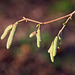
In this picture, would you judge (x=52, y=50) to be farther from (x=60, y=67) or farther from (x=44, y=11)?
(x=44, y=11)

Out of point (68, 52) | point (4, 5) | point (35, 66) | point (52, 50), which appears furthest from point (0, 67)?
point (52, 50)

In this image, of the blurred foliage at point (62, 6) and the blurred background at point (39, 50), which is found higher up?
the blurred foliage at point (62, 6)

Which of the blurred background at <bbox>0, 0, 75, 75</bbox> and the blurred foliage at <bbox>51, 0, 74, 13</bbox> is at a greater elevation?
the blurred foliage at <bbox>51, 0, 74, 13</bbox>

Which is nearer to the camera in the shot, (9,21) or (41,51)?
(41,51)

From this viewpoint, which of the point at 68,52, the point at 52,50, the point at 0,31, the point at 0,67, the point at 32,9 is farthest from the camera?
the point at 32,9

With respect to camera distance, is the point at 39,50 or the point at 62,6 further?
the point at 62,6

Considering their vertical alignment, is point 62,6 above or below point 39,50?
above

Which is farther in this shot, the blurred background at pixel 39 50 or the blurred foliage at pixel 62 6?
the blurred foliage at pixel 62 6

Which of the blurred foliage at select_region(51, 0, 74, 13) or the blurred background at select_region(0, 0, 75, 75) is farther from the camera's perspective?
the blurred foliage at select_region(51, 0, 74, 13)
